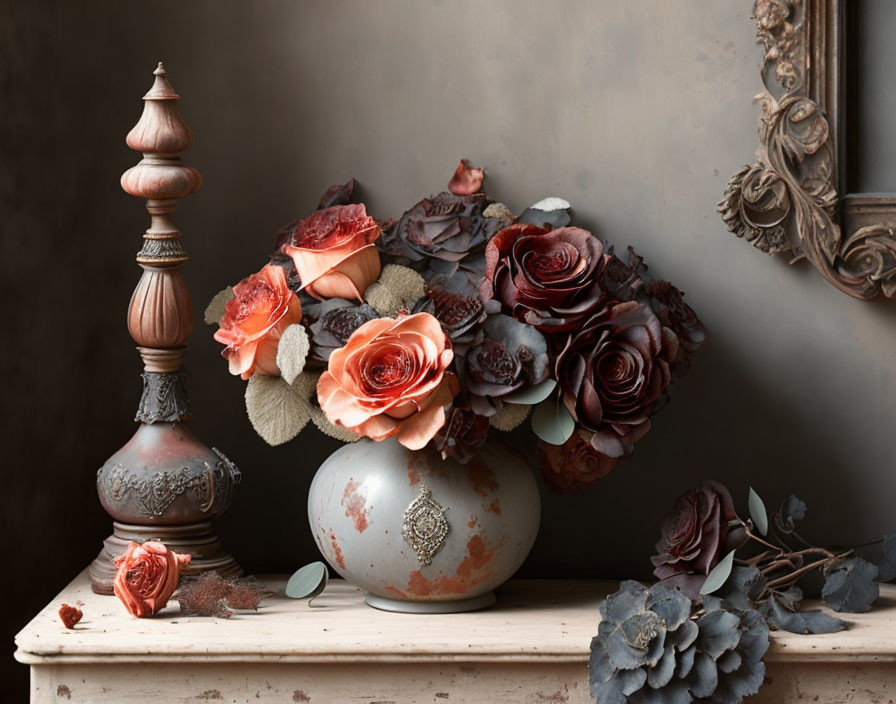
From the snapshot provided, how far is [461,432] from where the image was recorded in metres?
1.26

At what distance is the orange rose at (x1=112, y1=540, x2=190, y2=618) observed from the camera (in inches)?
50.8

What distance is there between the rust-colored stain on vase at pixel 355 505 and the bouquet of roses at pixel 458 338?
0.07 metres

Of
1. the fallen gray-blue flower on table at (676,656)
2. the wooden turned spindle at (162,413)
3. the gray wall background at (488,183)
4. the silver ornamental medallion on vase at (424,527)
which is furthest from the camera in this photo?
the gray wall background at (488,183)

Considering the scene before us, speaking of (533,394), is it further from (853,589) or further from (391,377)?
(853,589)

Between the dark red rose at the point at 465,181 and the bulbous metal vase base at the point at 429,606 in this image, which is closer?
the bulbous metal vase base at the point at 429,606

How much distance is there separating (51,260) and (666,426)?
0.91m

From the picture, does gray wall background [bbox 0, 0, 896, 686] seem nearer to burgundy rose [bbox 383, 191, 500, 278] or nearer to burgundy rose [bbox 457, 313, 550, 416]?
burgundy rose [bbox 383, 191, 500, 278]

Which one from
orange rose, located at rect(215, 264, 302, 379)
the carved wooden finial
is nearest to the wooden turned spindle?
the carved wooden finial

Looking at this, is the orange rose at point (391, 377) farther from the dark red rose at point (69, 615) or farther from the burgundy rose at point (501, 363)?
the dark red rose at point (69, 615)

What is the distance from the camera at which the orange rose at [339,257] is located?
134 cm

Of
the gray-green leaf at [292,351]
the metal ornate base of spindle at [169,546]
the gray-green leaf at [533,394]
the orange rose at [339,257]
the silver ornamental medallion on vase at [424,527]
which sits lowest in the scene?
the metal ornate base of spindle at [169,546]

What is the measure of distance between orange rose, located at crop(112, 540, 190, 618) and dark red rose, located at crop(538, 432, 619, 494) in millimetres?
487

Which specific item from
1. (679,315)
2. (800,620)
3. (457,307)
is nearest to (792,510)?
(800,620)

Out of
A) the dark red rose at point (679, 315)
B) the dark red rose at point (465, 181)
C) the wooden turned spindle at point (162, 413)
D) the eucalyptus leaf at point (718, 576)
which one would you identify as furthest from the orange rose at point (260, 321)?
the eucalyptus leaf at point (718, 576)
